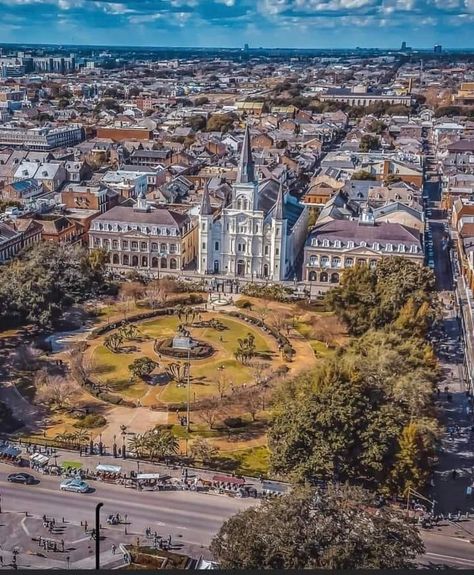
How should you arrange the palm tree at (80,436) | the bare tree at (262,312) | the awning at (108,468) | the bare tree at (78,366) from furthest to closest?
the bare tree at (262,312) → the bare tree at (78,366) → the palm tree at (80,436) → the awning at (108,468)

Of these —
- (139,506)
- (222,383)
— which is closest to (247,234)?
(222,383)

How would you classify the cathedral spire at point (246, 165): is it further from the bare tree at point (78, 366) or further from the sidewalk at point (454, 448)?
the sidewalk at point (454, 448)

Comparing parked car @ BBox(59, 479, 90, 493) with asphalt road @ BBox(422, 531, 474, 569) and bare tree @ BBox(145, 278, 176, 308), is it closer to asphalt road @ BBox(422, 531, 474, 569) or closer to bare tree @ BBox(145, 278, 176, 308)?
asphalt road @ BBox(422, 531, 474, 569)

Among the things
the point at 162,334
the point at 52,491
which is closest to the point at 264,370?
the point at 162,334

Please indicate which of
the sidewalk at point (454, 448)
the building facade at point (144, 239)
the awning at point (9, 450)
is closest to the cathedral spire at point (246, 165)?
the building facade at point (144, 239)

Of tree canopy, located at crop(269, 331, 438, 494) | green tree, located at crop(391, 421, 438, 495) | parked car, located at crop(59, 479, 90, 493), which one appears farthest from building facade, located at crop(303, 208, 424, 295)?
parked car, located at crop(59, 479, 90, 493)

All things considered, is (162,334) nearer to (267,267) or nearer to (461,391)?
(267,267)
